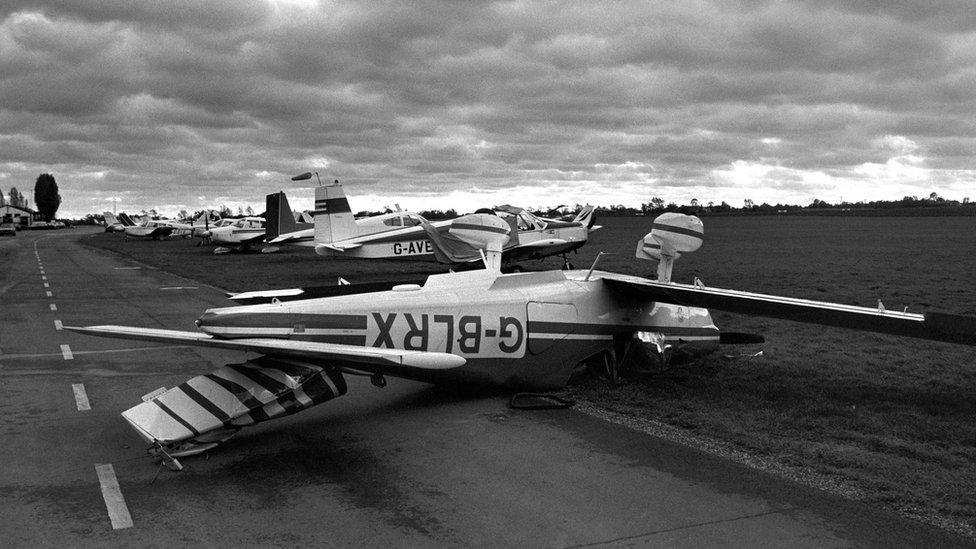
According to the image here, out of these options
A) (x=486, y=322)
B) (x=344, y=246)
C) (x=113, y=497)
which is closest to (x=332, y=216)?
(x=344, y=246)

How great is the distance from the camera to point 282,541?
211 inches

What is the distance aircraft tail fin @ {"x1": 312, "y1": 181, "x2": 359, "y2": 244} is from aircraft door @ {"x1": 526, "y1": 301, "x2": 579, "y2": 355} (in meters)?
22.4

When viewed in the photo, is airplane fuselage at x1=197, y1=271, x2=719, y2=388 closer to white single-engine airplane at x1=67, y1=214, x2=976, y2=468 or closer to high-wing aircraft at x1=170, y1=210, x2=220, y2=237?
white single-engine airplane at x1=67, y1=214, x2=976, y2=468

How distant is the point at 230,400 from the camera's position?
7.17 m

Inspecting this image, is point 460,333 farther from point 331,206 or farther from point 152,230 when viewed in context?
point 152,230

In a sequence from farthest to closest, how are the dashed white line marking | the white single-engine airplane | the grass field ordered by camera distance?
the dashed white line marking < the white single-engine airplane < the grass field

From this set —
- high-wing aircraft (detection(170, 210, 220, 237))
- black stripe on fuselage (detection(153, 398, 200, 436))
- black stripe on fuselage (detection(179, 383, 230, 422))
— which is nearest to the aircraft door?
black stripe on fuselage (detection(179, 383, 230, 422))

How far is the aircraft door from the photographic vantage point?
9258 mm

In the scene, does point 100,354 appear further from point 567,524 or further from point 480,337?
point 567,524

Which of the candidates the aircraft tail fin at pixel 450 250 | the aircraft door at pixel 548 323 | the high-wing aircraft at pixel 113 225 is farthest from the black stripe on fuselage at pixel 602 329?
the high-wing aircraft at pixel 113 225

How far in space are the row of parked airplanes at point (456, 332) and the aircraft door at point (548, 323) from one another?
0.05ft

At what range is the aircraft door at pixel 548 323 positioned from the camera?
30.4 feet

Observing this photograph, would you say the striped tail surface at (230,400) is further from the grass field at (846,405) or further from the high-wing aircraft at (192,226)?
the high-wing aircraft at (192,226)

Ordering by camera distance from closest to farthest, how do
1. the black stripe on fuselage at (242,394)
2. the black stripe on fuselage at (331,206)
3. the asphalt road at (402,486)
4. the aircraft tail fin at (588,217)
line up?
the asphalt road at (402,486)
the black stripe on fuselage at (242,394)
the black stripe on fuselage at (331,206)
the aircraft tail fin at (588,217)
